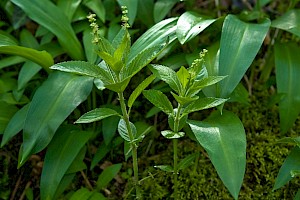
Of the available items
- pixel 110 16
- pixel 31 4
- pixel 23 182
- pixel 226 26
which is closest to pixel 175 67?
pixel 226 26

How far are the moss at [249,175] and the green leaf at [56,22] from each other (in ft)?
1.48

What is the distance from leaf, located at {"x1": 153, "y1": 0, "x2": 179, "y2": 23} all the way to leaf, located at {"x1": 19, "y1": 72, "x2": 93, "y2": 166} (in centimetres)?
36

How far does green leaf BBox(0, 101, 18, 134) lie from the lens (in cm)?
142

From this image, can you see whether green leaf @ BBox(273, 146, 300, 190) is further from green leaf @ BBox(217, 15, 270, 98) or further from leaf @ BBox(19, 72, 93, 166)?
leaf @ BBox(19, 72, 93, 166)

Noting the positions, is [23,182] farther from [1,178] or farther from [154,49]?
[154,49]

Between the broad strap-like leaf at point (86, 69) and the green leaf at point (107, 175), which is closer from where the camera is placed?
the broad strap-like leaf at point (86, 69)

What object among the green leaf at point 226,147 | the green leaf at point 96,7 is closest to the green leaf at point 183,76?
the green leaf at point 226,147

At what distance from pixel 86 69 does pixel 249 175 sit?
639mm

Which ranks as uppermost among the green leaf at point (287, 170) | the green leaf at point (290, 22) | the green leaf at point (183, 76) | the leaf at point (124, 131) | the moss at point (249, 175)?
the green leaf at point (183, 76)

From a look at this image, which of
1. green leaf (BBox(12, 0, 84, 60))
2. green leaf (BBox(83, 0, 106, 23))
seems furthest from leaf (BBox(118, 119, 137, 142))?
green leaf (BBox(83, 0, 106, 23))

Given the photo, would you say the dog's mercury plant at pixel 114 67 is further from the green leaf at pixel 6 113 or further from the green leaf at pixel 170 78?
the green leaf at pixel 6 113

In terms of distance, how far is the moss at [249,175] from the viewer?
54.7 inches

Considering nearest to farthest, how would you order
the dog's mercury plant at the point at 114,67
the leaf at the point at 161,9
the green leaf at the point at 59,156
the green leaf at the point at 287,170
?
the dog's mercury plant at the point at 114,67
the green leaf at the point at 287,170
the green leaf at the point at 59,156
the leaf at the point at 161,9

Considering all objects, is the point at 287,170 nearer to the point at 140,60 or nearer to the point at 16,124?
the point at 140,60
